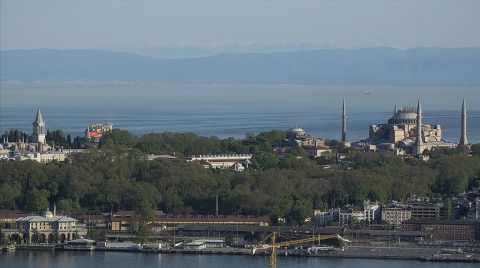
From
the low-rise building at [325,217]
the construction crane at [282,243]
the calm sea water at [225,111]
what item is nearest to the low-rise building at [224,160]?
the low-rise building at [325,217]

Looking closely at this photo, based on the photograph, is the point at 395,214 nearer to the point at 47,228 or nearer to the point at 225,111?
the point at 47,228

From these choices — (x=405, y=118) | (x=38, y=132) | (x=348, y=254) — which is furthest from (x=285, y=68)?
(x=348, y=254)

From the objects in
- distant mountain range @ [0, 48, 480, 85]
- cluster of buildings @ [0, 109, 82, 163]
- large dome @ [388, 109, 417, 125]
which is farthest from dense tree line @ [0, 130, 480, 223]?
distant mountain range @ [0, 48, 480, 85]

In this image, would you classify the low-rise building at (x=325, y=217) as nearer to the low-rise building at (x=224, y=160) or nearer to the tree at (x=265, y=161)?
the tree at (x=265, y=161)

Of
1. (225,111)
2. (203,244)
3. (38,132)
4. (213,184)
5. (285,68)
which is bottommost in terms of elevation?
(203,244)

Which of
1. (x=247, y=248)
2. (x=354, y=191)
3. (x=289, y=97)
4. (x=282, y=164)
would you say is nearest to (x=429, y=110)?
(x=289, y=97)

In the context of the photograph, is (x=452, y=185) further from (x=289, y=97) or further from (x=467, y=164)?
(x=289, y=97)

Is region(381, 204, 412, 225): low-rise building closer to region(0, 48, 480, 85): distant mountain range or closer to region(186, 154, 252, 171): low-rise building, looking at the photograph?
region(186, 154, 252, 171): low-rise building
